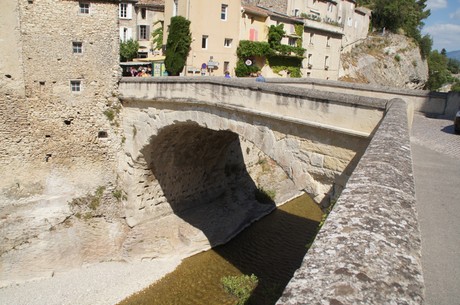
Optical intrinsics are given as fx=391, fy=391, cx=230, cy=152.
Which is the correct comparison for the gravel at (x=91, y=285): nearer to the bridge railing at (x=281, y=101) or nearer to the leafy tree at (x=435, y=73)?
the bridge railing at (x=281, y=101)

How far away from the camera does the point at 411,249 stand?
5.85 feet

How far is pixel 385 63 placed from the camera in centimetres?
4469

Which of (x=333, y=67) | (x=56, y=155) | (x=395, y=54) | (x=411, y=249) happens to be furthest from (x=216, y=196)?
(x=395, y=54)

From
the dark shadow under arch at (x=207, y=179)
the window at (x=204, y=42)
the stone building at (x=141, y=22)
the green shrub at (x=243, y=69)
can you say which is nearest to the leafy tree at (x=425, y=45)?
the green shrub at (x=243, y=69)

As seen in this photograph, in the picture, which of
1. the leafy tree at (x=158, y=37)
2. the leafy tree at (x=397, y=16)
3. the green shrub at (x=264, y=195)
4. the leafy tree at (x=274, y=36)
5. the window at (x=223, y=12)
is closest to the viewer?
the green shrub at (x=264, y=195)

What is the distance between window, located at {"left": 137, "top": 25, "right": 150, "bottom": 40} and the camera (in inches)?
1067

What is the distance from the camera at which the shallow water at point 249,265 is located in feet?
41.8

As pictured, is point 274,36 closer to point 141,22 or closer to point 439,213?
point 141,22

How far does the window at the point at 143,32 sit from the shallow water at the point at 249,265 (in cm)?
1581

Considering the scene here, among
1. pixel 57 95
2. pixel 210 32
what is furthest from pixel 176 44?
pixel 57 95

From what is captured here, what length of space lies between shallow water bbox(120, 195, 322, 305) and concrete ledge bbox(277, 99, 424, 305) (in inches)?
419

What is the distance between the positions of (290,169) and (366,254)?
729cm

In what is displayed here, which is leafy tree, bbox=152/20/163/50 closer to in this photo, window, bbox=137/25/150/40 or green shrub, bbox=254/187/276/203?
window, bbox=137/25/150/40

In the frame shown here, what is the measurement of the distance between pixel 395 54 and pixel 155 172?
39.4 metres
